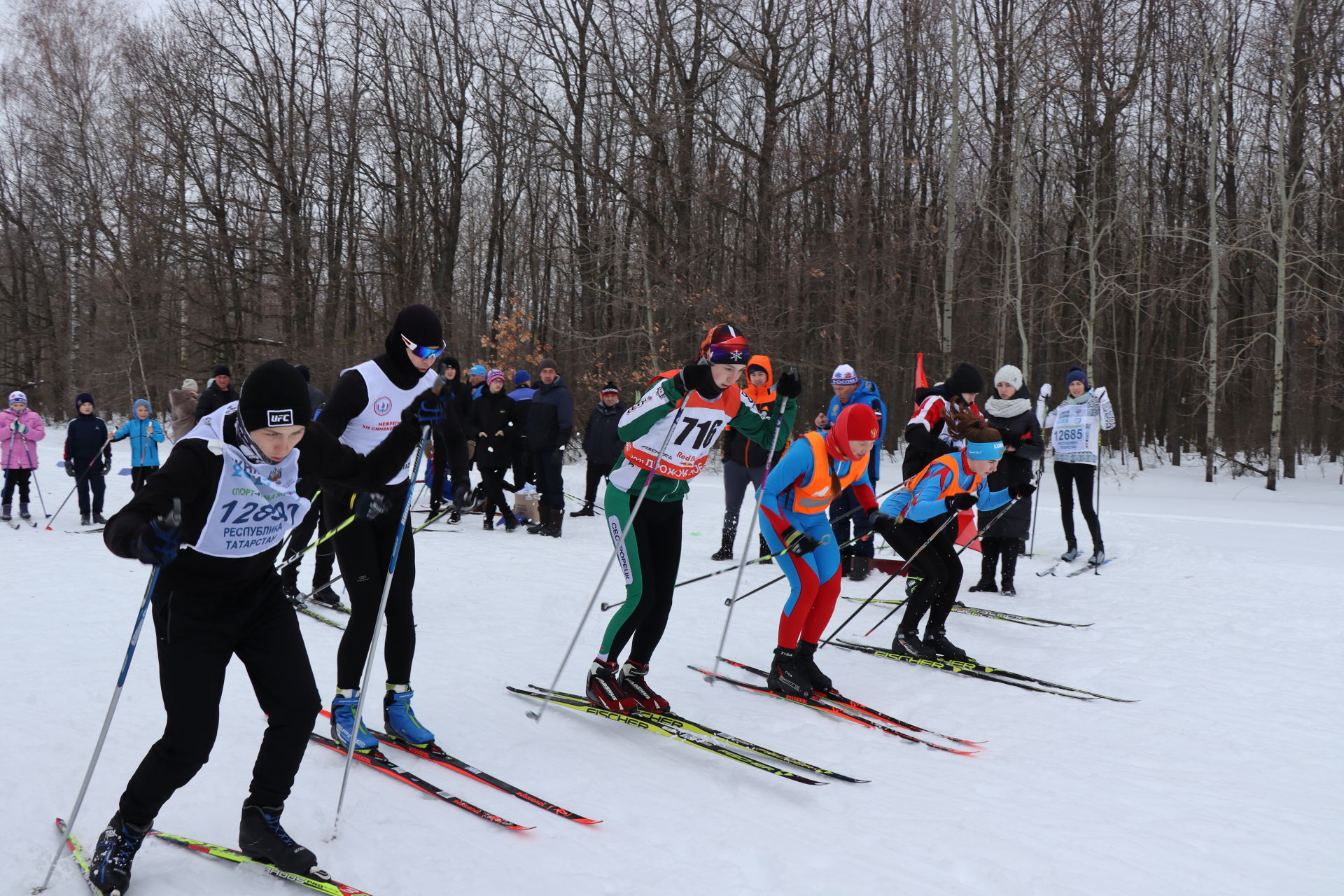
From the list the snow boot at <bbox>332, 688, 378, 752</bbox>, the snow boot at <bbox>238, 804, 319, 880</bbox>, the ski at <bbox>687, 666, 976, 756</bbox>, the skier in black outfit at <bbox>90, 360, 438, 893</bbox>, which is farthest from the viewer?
the ski at <bbox>687, 666, 976, 756</bbox>

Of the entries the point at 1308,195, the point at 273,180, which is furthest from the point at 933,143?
the point at 273,180

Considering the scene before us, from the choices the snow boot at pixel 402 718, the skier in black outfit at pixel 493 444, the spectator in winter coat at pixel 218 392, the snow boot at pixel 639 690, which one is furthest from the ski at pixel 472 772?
the skier in black outfit at pixel 493 444

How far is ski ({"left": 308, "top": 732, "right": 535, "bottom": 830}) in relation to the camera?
3242 millimetres

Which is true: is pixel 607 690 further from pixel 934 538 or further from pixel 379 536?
pixel 934 538

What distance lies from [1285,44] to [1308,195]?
265cm

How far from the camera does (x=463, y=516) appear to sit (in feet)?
38.3

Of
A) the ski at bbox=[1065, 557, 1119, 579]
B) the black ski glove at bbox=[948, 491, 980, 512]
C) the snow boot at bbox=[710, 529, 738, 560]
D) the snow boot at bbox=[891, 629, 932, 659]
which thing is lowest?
the snow boot at bbox=[891, 629, 932, 659]

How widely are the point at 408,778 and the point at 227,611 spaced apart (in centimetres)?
121

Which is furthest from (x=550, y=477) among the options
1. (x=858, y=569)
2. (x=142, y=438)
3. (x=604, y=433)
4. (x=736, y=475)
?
(x=142, y=438)

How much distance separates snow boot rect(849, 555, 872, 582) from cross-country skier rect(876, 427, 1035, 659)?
227 centimetres

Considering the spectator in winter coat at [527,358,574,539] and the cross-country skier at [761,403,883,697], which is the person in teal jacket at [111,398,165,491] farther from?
the cross-country skier at [761,403,883,697]

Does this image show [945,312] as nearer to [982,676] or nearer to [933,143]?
[933,143]

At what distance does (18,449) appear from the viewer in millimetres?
11109

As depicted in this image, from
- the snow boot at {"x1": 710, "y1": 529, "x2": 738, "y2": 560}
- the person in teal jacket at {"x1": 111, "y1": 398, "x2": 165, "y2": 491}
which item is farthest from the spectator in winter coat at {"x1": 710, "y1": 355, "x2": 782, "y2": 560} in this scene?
the person in teal jacket at {"x1": 111, "y1": 398, "x2": 165, "y2": 491}
